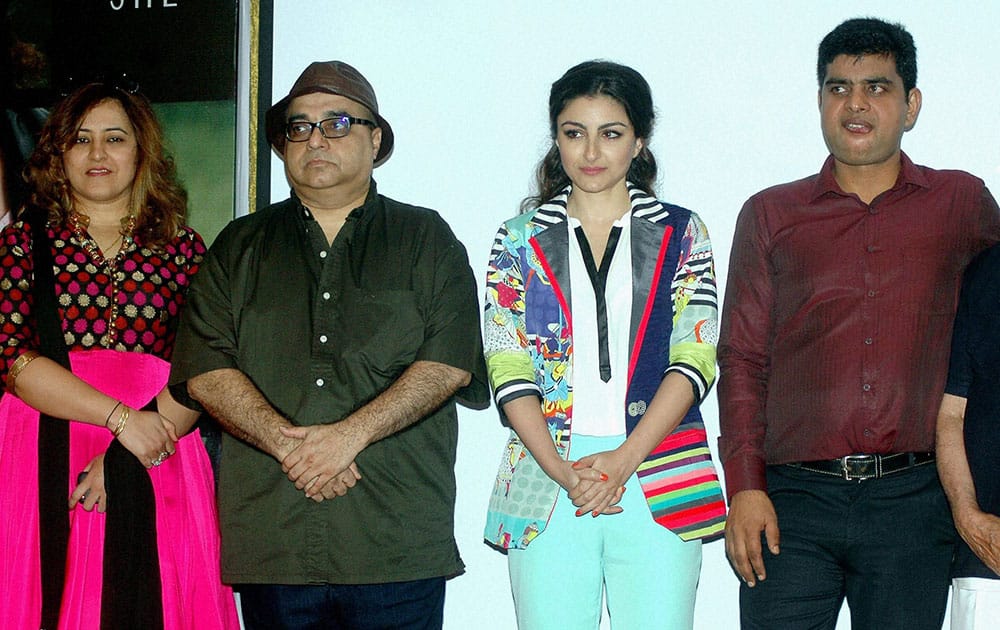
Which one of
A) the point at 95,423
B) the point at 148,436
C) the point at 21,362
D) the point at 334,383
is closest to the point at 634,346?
the point at 334,383

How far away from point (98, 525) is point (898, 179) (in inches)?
84.9

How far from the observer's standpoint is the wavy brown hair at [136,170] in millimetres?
3018

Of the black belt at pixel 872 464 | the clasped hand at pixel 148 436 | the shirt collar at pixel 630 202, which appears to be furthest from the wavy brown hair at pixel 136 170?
the black belt at pixel 872 464

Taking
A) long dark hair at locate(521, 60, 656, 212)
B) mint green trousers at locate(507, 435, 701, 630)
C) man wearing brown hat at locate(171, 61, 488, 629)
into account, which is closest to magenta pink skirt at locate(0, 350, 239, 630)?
man wearing brown hat at locate(171, 61, 488, 629)

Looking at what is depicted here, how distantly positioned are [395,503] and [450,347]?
398mm

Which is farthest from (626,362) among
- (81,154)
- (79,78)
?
(79,78)

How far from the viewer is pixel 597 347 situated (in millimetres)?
2719

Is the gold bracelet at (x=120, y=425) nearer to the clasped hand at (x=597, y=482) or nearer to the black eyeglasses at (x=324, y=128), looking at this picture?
the black eyeglasses at (x=324, y=128)

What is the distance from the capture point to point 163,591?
2.78m

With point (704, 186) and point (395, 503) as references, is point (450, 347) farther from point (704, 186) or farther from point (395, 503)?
point (704, 186)

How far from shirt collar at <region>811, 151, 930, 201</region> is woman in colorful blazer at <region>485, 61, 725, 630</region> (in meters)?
0.31

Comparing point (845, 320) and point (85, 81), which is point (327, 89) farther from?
point (845, 320)

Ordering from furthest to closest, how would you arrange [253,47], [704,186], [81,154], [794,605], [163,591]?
[253,47] < [704,186] < [81,154] < [163,591] < [794,605]

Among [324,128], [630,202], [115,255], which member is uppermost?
[324,128]
